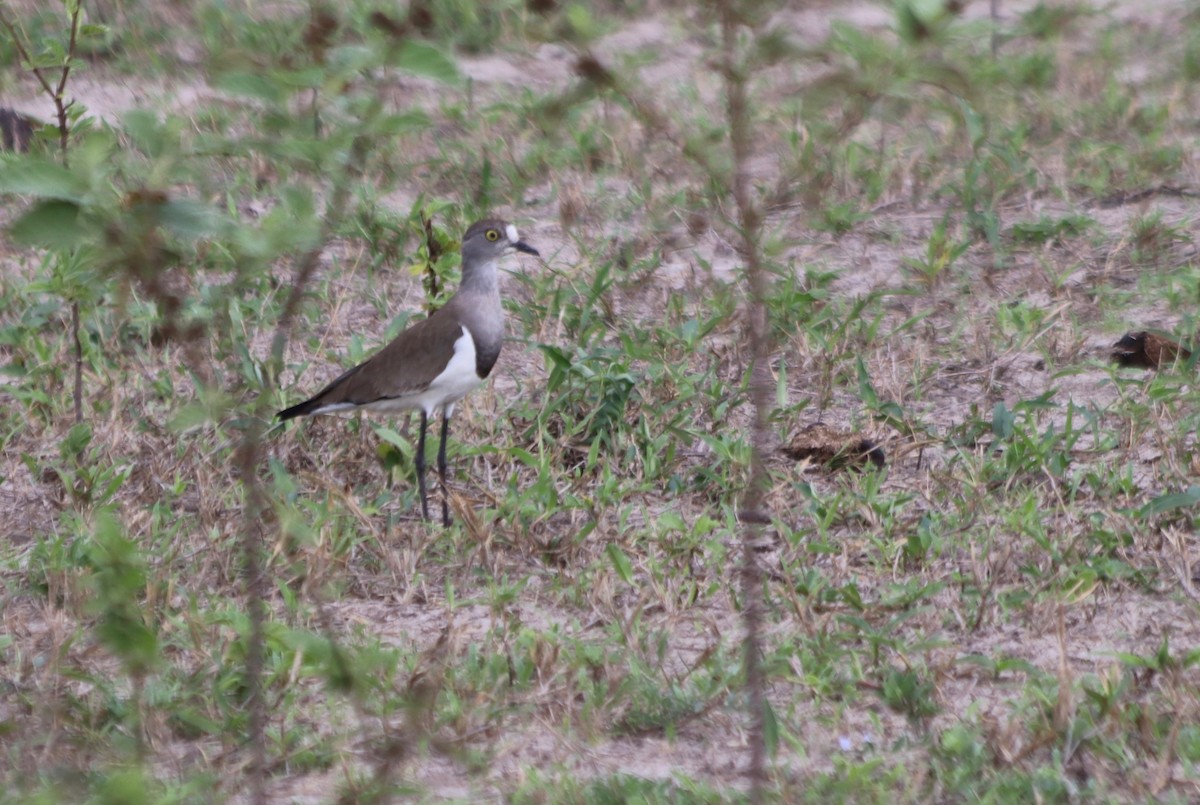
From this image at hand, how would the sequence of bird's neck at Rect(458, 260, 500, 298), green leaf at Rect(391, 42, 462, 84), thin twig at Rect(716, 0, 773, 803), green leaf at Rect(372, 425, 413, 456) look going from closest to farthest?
green leaf at Rect(391, 42, 462, 84)
thin twig at Rect(716, 0, 773, 803)
green leaf at Rect(372, 425, 413, 456)
bird's neck at Rect(458, 260, 500, 298)

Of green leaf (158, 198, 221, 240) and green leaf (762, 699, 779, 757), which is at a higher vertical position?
green leaf (158, 198, 221, 240)

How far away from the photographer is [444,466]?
4.93 m

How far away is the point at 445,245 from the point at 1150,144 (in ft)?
11.0

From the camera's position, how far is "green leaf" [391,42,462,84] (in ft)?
6.34

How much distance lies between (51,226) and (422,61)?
1.58ft

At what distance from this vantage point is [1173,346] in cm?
535

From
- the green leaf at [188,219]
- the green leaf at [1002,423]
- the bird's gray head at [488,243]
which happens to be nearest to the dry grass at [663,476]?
the green leaf at [1002,423]

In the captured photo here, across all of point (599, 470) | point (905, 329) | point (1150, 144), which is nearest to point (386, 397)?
point (599, 470)

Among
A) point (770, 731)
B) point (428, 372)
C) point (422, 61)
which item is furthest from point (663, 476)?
point (422, 61)

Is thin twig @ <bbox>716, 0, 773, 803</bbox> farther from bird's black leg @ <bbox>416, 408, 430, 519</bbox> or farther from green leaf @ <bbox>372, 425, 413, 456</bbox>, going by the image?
green leaf @ <bbox>372, 425, 413, 456</bbox>

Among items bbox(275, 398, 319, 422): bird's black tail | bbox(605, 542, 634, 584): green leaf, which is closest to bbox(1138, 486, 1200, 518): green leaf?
bbox(605, 542, 634, 584): green leaf

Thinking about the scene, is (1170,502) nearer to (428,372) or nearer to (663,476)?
(663,476)

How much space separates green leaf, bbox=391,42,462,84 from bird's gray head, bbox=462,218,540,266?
3354 mm

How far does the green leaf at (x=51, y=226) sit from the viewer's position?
1.84m
